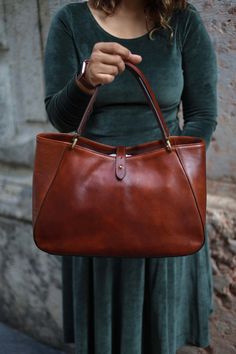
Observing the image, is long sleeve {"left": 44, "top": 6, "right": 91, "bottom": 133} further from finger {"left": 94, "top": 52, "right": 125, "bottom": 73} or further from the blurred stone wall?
the blurred stone wall

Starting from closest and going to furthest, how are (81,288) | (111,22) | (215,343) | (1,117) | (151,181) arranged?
(151,181)
(111,22)
(81,288)
(215,343)
(1,117)

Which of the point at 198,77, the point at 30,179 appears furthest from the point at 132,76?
the point at 30,179

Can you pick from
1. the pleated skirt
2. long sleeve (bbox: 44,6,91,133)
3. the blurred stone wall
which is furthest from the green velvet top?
the blurred stone wall

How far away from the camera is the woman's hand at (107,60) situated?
975mm

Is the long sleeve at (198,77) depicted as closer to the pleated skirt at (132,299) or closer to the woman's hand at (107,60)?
the pleated skirt at (132,299)

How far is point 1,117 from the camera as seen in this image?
219cm

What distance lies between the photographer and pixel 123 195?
1.01 metres

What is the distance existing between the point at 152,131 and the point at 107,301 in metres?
0.44

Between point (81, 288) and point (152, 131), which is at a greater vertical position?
point (152, 131)

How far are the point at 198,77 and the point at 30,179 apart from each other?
1.15 meters

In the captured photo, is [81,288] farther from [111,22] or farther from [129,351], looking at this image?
[111,22]

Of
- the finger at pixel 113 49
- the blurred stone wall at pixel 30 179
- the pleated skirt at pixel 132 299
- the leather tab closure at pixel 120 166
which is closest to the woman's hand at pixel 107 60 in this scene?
the finger at pixel 113 49

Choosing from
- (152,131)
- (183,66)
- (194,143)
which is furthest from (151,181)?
(183,66)

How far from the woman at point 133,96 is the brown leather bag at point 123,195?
155mm
